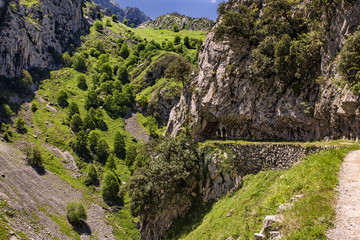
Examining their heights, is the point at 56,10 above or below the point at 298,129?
above

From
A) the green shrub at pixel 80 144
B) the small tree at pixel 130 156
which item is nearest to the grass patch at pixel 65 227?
the small tree at pixel 130 156

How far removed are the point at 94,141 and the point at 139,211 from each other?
61.4 meters

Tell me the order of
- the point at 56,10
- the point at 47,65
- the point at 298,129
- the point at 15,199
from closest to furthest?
the point at 298,129, the point at 15,199, the point at 47,65, the point at 56,10

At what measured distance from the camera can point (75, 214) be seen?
65938 mm

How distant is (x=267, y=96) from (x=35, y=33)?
164 m

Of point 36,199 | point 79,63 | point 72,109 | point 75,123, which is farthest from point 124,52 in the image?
point 36,199

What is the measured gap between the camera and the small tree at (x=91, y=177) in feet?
276

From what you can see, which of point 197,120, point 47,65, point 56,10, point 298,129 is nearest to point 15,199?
point 197,120

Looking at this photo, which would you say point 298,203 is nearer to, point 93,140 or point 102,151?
point 102,151

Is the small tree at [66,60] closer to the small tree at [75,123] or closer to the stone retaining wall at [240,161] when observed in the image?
the small tree at [75,123]

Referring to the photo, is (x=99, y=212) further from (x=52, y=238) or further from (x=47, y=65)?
(x=47, y=65)

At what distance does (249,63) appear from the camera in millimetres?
43375

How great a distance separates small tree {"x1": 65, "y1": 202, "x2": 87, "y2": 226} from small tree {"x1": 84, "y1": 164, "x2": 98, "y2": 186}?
50.4 feet

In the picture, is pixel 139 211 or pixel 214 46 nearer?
pixel 139 211
